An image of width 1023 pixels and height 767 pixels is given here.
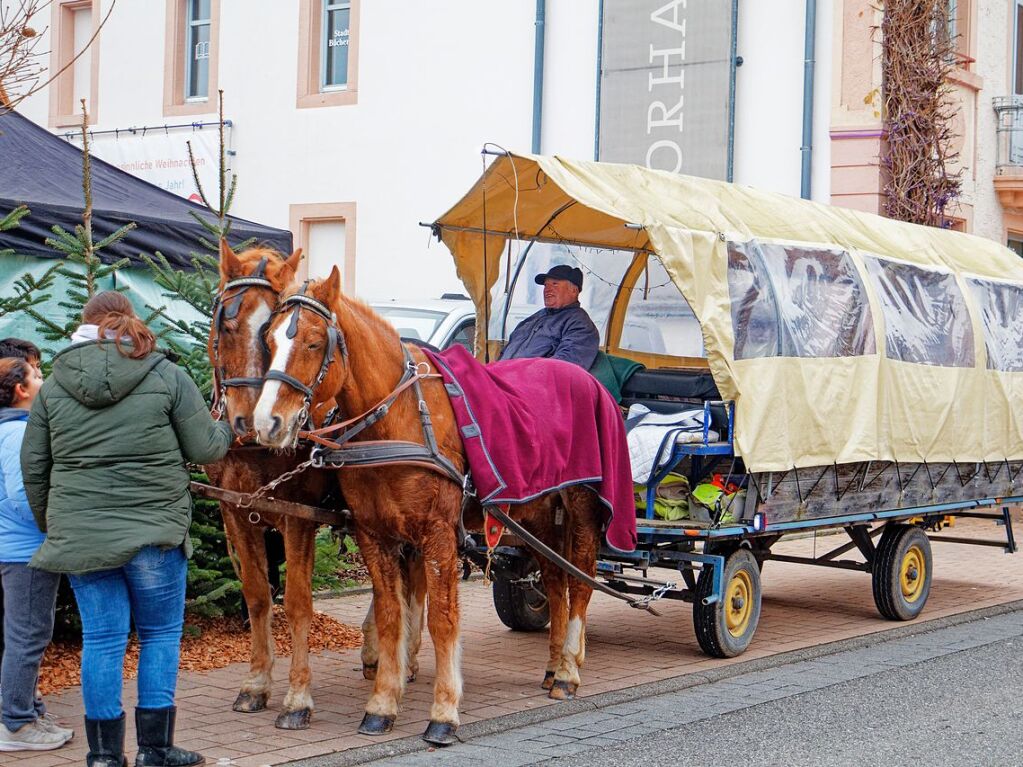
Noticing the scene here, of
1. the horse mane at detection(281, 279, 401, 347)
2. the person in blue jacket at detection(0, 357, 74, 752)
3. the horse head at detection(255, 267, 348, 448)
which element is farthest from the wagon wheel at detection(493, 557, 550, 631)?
the person in blue jacket at detection(0, 357, 74, 752)

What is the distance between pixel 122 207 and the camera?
10516mm

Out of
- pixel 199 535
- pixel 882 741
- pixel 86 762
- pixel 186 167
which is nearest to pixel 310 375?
pixel 86 762

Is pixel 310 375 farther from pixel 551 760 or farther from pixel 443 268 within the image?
pixel 443 268

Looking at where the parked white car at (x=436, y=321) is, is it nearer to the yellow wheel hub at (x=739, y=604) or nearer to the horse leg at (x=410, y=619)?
the yellow wheel hub at (x=739, y=604)

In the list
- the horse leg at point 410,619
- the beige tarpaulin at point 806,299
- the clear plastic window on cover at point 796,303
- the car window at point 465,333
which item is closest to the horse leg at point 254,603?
the horse leg at point 410,619

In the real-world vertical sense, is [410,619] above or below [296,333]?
below

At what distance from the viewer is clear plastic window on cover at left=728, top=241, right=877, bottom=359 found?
8336 mm

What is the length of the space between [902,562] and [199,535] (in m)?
4.99

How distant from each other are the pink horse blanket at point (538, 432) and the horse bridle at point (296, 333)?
76 cm

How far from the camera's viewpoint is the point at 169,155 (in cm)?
2028

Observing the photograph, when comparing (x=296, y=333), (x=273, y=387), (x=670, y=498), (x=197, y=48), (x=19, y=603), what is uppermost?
(x=197, y=48)

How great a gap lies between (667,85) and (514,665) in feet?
33.9

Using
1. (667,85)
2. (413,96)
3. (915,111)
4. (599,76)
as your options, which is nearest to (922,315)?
(915,111)

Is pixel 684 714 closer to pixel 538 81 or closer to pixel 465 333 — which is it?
pixel 465 333
